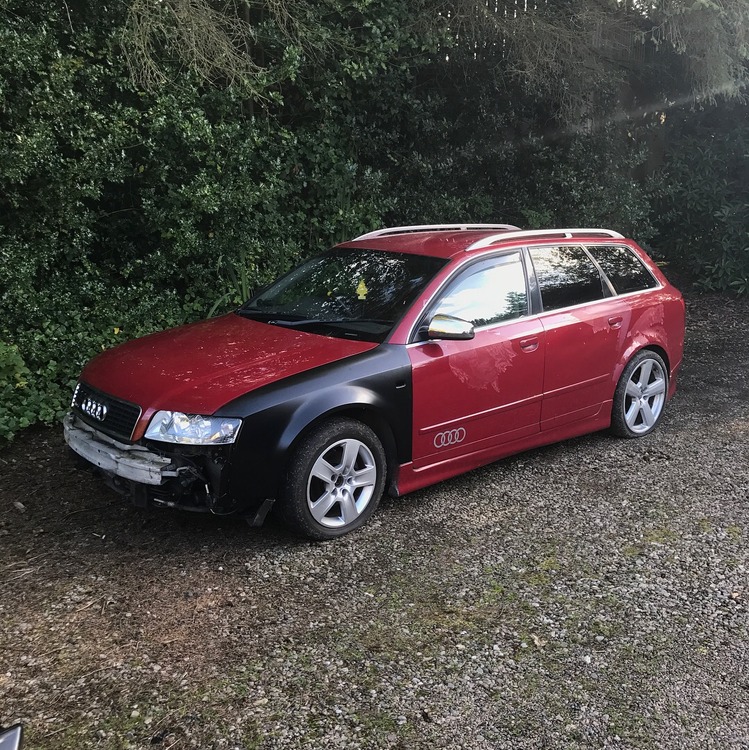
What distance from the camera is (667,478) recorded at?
5.12m

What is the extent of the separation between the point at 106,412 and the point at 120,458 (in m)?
0.35

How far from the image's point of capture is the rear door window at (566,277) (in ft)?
17.0

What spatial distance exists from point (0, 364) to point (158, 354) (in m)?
2.36

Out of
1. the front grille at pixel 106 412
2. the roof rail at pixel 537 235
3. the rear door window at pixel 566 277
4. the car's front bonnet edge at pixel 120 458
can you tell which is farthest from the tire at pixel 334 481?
the rear door window at pixel 566 277

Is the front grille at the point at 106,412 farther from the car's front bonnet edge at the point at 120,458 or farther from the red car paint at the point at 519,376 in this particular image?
the red car paint at the point at 519,376

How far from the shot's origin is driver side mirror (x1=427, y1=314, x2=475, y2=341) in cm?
433

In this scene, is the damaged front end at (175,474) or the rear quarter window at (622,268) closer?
the damaged front end at (175,474)

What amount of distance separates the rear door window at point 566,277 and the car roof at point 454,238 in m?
0.12

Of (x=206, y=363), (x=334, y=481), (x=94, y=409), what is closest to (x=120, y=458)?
(x=94, y=409)

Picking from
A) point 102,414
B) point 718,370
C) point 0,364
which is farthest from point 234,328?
point 718,370

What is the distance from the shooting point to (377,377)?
4.21 m

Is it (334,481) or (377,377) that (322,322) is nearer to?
(377,377)

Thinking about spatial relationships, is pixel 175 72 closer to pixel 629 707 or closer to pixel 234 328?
pixel 234 328

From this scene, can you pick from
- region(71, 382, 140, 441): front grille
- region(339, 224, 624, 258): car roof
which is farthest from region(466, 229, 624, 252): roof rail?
region(71, 382, 140, 441): front grille
